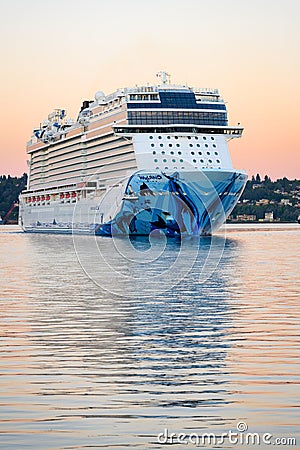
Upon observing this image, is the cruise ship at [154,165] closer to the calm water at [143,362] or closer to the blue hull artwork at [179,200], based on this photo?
the blue hull artwork at [179,200]

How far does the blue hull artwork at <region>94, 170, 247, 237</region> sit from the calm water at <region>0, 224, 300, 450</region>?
101 feet

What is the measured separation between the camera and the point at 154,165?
63031 millimetres

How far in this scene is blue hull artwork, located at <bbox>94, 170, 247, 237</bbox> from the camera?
193 feet

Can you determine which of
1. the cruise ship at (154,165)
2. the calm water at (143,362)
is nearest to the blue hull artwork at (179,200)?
the cruise ship at (154,165)

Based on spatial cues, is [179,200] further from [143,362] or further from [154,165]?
[143,362]

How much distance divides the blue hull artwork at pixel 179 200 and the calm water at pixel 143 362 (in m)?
30.8

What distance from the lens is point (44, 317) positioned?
19.2 meters

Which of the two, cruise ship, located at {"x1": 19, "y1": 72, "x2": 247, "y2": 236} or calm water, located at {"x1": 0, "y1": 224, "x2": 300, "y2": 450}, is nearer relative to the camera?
calm water, located at {"x1": 0, "y1": 224, "x2": 300, "y2": 450}

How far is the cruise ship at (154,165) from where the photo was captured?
196ft

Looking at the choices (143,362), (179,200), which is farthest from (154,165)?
(143,362)

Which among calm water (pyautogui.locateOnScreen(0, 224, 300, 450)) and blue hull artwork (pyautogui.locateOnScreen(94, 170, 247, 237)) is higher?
blue hull artwork (pyautogui.locateOnScreen(94, 170, 247, 237))

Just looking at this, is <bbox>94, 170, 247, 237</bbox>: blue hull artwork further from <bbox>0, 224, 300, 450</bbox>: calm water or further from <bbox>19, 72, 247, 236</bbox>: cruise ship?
<bbox>0, 224, 300, 450</bbox>: calm water

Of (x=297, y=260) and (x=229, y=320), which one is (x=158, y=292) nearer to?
(x=229, y=320)

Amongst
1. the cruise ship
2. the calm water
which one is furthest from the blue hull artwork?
the calm water
